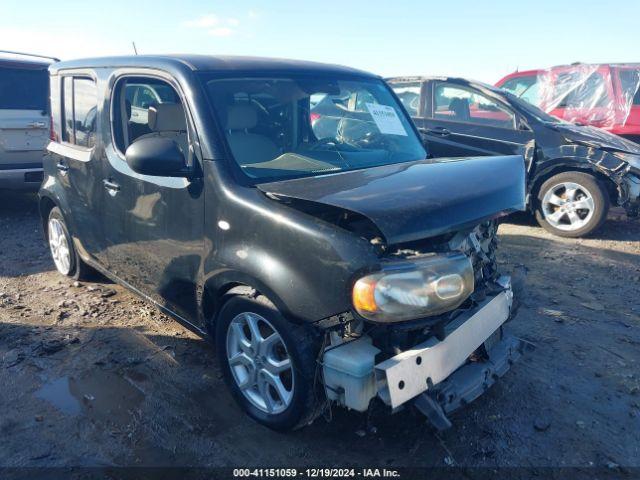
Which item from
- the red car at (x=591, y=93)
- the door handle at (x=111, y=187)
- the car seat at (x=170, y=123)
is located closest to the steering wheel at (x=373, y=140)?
the car seat at (x=170, y=123)

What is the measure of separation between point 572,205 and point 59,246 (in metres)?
5.73

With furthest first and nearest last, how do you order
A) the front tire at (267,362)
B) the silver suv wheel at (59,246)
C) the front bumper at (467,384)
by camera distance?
the silver suv wheel at (59,246) < the front tire at (267,362) < the front bumper at (467,384)

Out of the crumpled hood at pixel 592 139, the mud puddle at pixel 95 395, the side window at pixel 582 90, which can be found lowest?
the mud puddle at pixel 95 395

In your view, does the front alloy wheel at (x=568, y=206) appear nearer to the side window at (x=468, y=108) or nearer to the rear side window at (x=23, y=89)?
the side window at (x=468, y=108)

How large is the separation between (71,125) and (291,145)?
2016mm

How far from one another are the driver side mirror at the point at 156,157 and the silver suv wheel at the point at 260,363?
0.86 m

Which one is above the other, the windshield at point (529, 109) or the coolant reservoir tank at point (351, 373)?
the windshield at point (529, 109)

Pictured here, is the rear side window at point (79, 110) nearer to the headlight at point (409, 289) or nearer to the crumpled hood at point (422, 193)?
the crumpled hood at point (422, 193)

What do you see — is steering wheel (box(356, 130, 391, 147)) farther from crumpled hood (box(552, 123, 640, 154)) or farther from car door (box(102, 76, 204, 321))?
crumpled hood (box(552, 123, 640, 154))

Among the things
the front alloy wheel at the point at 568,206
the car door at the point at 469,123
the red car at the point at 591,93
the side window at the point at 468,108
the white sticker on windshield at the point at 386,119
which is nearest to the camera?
the white sticker on windshield at the point at 386,119

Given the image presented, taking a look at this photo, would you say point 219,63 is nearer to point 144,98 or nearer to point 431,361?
point 144,98

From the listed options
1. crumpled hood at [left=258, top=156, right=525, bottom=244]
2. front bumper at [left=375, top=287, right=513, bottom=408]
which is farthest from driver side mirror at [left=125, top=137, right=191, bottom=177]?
front bumper at [left=375, top=287, right=513, bottom=408]

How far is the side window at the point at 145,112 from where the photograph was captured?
10.1 feet

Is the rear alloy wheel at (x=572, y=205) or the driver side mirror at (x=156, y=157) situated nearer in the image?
the driver side mirror at (x=156, y=157)
